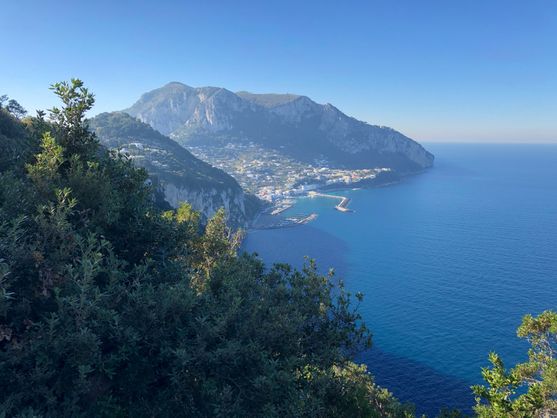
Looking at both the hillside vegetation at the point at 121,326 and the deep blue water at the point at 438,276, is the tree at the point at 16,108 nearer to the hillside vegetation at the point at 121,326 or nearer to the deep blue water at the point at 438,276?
the deep blue water at the point at 438,276

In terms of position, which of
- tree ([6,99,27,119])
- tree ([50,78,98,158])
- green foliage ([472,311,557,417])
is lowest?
green foliage ([472,311,557,417])

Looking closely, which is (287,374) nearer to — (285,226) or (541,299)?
(541,299)

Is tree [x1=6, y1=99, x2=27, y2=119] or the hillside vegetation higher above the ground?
tree [x1=6, y1=99, x2=27, y2=119]

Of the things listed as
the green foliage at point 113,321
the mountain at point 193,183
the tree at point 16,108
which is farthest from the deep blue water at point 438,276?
the tree at point 16,108

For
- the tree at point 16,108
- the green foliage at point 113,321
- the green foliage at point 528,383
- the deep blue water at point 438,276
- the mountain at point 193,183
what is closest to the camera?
the green foliage at point 113,321

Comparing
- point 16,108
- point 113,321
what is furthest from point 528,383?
point 16,108

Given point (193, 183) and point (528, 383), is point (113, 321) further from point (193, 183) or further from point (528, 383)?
point (193, 183)

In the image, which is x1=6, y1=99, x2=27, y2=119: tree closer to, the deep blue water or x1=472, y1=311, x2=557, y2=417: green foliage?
the deep blue water

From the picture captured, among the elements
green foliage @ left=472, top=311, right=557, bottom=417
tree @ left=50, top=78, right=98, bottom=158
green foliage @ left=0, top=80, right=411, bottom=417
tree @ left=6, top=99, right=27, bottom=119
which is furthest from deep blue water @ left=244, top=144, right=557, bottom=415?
tree @ left=6, top=99, right=27, bottom=119
